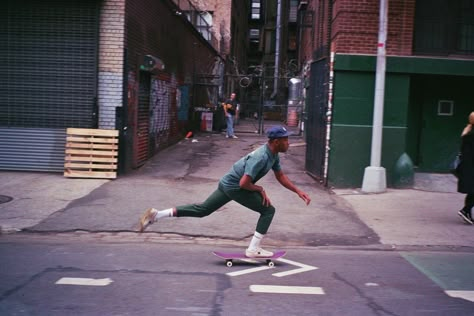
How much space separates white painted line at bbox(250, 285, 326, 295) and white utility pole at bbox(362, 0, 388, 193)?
6.20 meters

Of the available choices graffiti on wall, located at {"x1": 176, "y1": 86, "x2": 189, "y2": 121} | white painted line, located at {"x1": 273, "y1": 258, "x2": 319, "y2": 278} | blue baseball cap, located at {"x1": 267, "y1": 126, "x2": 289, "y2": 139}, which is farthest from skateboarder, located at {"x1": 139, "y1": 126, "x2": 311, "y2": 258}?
graffiti on wall, located at {"x1": 176, "y1": 86, "x2": 189, "y2": 121}

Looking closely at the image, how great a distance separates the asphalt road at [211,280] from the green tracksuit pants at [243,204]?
543 mm

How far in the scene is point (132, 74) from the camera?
1309cm

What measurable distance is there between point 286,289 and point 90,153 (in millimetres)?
7738

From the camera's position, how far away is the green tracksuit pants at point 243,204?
6418 mm

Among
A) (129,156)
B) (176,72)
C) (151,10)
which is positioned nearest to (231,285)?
(129,156)

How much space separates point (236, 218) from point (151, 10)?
8060 mm

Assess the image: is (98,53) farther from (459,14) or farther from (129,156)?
(459,14)

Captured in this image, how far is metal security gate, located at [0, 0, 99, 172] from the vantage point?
1242 centimetres

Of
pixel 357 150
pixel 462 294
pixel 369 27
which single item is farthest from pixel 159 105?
pixel 462 294

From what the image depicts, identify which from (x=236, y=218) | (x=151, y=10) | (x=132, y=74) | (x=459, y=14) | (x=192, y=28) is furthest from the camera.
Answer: (x=192, y=28)

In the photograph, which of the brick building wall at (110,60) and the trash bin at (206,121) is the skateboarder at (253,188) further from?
the trash bin at (206,121)

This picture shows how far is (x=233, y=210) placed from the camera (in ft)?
31.8

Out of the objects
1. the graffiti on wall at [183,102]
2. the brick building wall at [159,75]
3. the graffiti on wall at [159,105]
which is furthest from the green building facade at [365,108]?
the graffiti on wall at [183,102]
